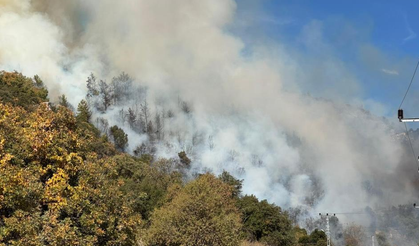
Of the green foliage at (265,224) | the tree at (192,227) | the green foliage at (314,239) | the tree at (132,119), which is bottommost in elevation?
the tree at (192,227)

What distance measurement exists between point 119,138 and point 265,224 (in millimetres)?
64513

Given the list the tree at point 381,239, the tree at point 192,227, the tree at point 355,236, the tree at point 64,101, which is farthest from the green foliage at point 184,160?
the tree at point 192,227

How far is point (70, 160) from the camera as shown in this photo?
18.0 m

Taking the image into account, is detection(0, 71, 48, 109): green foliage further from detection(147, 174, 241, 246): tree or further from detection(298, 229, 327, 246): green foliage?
Answer: detection(298, 229, 327, 246): green foliage

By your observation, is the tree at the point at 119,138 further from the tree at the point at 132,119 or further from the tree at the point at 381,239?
the tree at the point at 381,239

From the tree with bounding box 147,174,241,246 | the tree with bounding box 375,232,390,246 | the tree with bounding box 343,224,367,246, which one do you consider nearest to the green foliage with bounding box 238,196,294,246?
the tree with bounding box 147,174,241,246

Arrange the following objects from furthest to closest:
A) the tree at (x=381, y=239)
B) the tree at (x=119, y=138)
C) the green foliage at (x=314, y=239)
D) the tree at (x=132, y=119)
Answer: the tree at (x=132, y=119) → the tree at (x=119, y=138) → the tree at (x=381, y=239) → the green foliage at (x=314, y=239)

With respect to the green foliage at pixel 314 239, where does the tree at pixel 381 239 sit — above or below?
above

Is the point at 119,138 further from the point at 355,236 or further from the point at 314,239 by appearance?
the point at 355,236

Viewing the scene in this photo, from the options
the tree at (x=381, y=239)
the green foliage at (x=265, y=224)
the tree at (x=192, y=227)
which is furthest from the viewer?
the tree at (x=381, y=239)

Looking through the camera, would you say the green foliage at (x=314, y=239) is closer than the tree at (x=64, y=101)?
Yes

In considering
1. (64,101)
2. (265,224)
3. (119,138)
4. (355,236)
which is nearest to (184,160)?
(119,138)

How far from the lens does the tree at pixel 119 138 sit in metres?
125

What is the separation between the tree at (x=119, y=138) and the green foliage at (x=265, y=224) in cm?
5899
